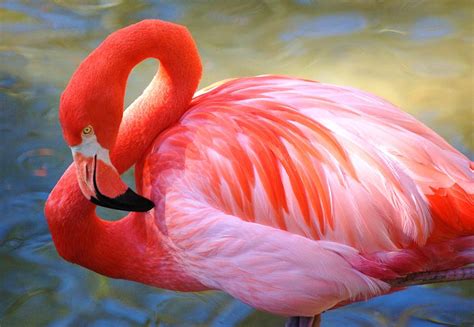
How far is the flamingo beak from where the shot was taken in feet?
6.30

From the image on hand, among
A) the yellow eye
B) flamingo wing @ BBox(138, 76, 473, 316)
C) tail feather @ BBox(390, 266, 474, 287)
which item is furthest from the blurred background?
Answer: the yellow eye

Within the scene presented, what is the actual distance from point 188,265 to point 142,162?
0.96 feet

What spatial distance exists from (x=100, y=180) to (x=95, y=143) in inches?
3.5

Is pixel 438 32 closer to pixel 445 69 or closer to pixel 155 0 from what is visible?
pixel 445 69

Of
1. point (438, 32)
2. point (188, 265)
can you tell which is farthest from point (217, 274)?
point (438, 32)

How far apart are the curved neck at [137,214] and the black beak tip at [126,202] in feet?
0.26

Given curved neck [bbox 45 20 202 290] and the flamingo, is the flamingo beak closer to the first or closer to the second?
the flamingo

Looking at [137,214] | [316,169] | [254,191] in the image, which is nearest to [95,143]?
[137,214]

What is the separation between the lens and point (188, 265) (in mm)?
2047

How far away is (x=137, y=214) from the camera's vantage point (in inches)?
83.7

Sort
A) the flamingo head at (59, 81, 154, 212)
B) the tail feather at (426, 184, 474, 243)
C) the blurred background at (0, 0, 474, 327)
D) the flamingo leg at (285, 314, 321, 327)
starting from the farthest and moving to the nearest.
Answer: the blurred background at (0, 0, 474, 327), the flamingo leg at (285, 314, 321, 327), the tail feather at (426, 184, 474, 243), the flamingo head at (59, 81, 154, 212)

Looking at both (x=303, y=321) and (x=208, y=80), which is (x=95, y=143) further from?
(x=208, y=80)

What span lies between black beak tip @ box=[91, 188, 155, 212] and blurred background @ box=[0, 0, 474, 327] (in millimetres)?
590

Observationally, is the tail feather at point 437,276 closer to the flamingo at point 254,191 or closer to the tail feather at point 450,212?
the flamingo at point 254,191
